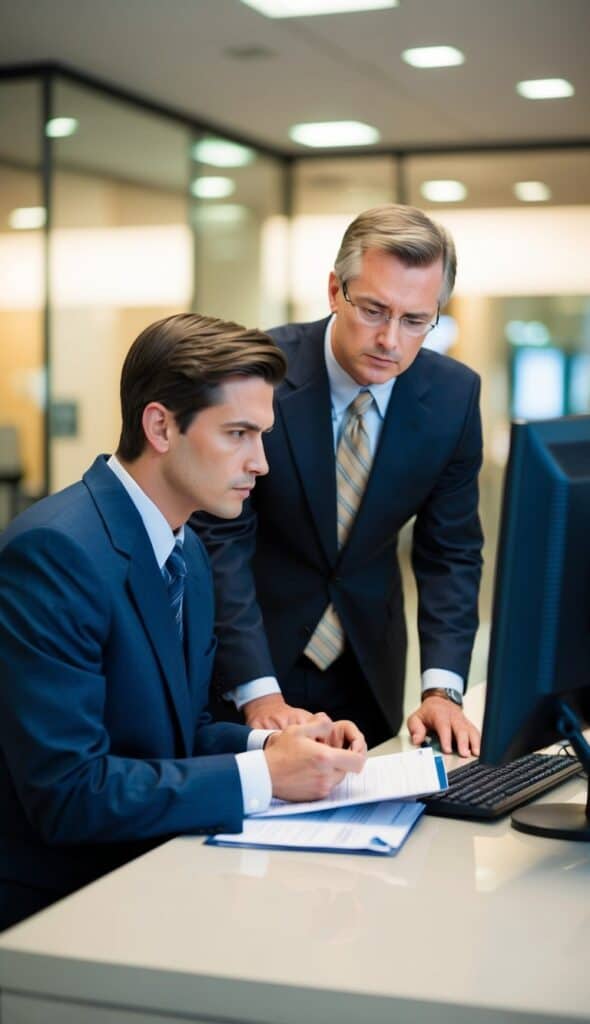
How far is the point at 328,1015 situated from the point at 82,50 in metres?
7.00

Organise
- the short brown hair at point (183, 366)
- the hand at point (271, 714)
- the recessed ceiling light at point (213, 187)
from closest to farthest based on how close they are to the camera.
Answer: the short brown hair at point (183, 366)
the hand at point (271, 714)
the recessed ceiling light at point (213, 187)

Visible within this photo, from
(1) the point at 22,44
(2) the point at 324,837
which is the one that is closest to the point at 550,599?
(2) the point at 324,837

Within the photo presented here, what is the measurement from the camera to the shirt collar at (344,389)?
2.72 m

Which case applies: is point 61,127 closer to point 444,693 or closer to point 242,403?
point 444,693

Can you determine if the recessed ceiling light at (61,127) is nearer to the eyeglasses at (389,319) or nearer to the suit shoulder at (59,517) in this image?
the eyeglasses at (389,319)

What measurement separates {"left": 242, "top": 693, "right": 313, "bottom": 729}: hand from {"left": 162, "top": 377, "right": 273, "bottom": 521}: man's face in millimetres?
423

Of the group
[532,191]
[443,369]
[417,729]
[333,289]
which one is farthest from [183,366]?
[532,191]

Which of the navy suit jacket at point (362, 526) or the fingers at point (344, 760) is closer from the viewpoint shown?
the fingers at point (344, 760)

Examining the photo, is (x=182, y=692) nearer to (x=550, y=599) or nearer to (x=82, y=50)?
(x=550, y=599)

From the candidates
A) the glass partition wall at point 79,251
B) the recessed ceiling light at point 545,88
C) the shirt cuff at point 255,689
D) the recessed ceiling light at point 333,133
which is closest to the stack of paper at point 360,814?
the shirt cuff at point 255,689

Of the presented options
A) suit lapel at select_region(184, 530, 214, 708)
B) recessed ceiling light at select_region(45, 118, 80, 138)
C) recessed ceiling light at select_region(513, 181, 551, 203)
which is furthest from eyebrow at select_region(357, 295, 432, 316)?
recessed ceiling light at select_region(513, 181, 551, 203)

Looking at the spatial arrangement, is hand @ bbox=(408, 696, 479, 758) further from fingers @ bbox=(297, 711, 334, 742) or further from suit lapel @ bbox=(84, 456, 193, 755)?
suit lapel @ bbox=(84, 456, 193, 755)

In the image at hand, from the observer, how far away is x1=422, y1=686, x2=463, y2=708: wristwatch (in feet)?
8.29

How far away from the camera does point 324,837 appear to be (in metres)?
1.79
